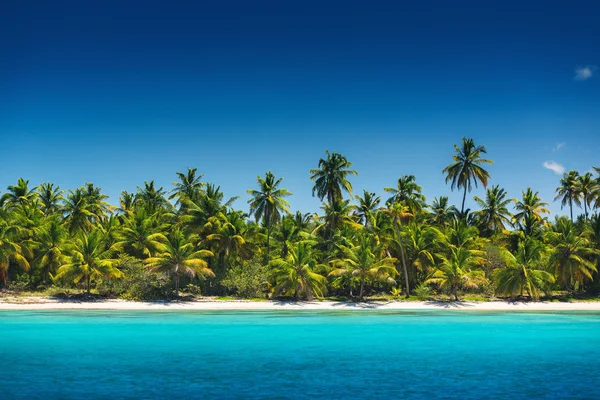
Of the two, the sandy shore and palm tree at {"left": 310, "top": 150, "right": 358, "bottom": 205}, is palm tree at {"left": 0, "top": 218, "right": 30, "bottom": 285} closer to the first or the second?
the sandy shore

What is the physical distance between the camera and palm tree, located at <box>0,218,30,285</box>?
4541cm

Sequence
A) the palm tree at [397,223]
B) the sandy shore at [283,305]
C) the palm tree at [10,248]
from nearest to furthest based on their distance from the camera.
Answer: the sandy shore at [283,305] < the palm tree at [10,248] < the palm tree at [397,223]

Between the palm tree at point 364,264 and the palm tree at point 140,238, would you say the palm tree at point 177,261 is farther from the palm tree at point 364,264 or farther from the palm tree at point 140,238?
the palm tree at point 364,264

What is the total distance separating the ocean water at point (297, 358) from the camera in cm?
1496

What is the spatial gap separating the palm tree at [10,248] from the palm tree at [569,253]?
1893 inches

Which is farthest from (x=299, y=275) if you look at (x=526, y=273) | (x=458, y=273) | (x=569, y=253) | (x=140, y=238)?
(x=569, y=253)

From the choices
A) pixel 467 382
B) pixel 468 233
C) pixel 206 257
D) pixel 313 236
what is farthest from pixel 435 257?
pixel 467 382

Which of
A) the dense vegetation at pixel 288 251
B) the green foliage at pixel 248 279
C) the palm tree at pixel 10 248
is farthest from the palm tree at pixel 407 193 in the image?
the palm tree at pixel 10 248

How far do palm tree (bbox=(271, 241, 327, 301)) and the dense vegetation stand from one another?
0.11 metres

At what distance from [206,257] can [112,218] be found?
10101 millimetres

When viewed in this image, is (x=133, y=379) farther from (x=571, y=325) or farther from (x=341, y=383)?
(x=571, y=325)

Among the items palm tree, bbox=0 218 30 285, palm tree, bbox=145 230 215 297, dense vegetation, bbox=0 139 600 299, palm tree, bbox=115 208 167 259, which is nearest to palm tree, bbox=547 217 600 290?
dense vegetation, bbox=0 139 600 299

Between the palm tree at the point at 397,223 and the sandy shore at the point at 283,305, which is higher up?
the palm tree at the point at 397,223

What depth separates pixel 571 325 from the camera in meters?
33.5
